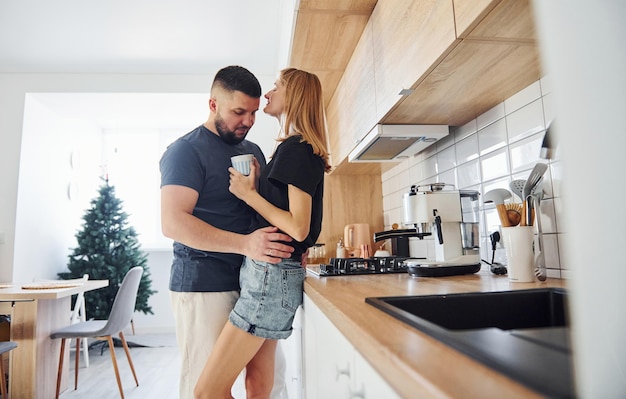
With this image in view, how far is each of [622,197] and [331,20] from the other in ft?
5.79

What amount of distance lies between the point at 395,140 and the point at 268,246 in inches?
33.6

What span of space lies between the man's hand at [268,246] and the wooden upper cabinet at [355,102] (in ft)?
2.26

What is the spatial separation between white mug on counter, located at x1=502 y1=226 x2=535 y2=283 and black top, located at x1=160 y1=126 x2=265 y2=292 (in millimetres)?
786

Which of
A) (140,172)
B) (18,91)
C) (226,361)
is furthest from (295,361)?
(140,172)

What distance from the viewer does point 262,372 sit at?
141 cm

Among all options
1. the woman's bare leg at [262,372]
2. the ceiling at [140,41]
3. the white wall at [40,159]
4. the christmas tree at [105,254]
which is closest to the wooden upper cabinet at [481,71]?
the woman's bare leg at [262,372]

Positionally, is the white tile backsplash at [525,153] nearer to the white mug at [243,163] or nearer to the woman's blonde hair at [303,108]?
the woman's blonde hair at [303,108]

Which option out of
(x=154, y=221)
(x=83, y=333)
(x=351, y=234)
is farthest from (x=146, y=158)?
(x=351, y=234)

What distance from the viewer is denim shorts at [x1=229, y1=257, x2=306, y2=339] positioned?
3.81 feet

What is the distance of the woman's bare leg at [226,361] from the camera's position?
3.83 ft

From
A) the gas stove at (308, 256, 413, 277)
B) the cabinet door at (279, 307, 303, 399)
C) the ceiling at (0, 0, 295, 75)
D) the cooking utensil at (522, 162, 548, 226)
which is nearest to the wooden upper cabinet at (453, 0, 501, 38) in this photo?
the cooking utensil at (522, 162, 548, 226)

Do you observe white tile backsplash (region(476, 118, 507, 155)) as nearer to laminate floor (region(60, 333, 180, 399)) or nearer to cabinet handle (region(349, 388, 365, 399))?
cabinet handle (region(349, 388, 365, 399))

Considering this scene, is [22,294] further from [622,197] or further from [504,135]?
[622,197]

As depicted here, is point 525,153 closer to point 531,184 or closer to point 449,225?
point 531,184
